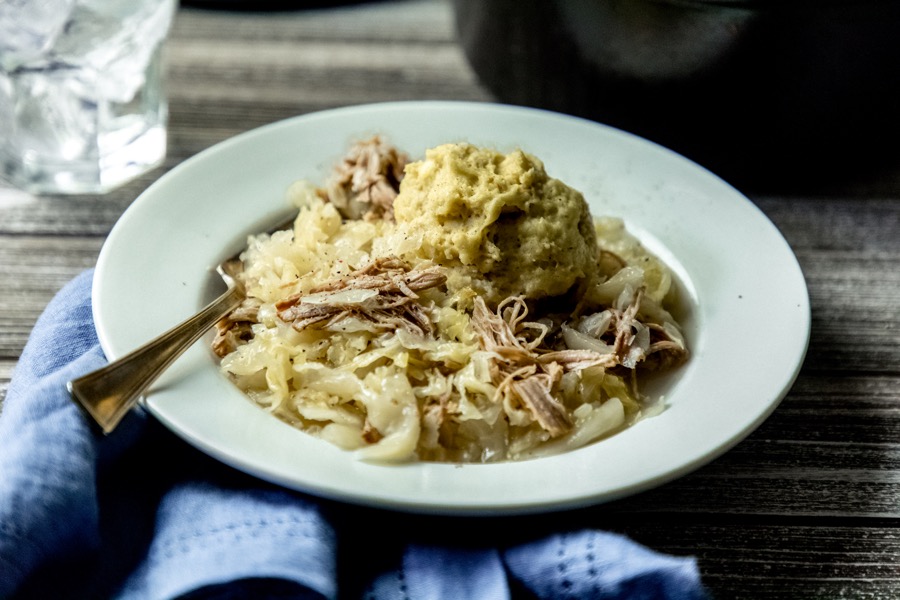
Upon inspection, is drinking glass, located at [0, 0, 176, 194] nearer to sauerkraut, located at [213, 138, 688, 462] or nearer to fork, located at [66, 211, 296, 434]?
sauerkraut, located at [213, 138, 688, 462]

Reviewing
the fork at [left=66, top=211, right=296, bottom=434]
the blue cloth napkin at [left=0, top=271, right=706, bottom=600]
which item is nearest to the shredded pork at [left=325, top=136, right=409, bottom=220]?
the fork at [left=66, top=211, right=296, bottom=434]

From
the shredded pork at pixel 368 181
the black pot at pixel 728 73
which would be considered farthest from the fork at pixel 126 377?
the black pot at pixel 728 73

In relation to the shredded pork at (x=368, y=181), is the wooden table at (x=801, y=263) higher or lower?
lower

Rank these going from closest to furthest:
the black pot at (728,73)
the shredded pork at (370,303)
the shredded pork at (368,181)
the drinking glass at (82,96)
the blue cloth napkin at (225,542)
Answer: the blue cloth napkin at (225,542), the shredded pork at (370,303), the shredded pork at (368,181), the black pot at (728,73), the drinking glass at (82,96)

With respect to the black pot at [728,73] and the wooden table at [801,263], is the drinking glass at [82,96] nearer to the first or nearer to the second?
the wooden table at [801,263]

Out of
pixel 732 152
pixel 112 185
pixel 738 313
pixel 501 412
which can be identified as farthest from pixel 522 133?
pixel 112 185
